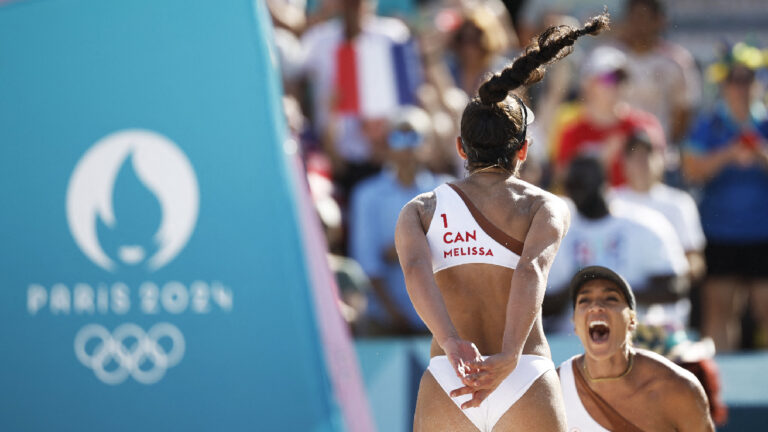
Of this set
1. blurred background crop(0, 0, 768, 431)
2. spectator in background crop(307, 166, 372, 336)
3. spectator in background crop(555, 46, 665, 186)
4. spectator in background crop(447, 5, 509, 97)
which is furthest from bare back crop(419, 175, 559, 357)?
spectator in background crop(447, 5, 509, 97)

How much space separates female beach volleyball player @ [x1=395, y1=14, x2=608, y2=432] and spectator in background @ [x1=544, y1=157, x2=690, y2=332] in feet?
7.26

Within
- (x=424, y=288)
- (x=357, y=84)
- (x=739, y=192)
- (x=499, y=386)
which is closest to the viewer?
(x=424, y=288)

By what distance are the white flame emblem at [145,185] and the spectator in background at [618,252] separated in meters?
1.97

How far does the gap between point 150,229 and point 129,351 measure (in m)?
0.49

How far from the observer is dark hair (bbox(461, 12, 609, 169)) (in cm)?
285

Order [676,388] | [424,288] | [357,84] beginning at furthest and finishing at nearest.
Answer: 1. [357,84]
2. [676,388]
3. [424,288]

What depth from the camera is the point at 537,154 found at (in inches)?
269

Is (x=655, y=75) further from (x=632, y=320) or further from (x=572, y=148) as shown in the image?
(x=632, y=320)

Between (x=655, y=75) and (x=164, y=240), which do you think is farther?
(x=655, y=75)

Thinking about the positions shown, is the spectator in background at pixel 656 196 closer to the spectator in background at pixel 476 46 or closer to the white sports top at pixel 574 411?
the spectator in background at pixel 476 46

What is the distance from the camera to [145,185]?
170 inches

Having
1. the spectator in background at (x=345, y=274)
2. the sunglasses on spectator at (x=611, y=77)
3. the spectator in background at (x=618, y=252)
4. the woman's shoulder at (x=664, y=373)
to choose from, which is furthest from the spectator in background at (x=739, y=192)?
the woman's shoulder at (x=664, y=373)

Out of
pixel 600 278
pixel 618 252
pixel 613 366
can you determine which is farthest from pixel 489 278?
pixel 618 252

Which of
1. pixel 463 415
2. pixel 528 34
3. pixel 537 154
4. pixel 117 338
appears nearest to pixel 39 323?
pixel 117 338
